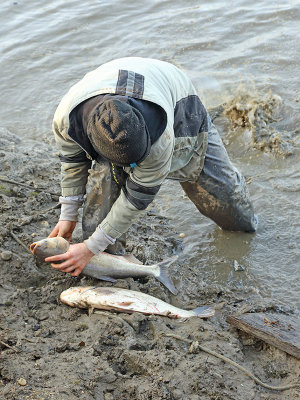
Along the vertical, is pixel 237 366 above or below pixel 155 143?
below

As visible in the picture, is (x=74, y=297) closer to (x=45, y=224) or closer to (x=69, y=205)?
(x=69, y=205)

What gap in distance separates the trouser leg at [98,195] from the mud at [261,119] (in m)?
3.36

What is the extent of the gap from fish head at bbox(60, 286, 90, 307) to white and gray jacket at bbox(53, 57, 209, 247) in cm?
57

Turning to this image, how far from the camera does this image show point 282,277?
4.99m

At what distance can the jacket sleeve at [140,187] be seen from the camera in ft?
11.5

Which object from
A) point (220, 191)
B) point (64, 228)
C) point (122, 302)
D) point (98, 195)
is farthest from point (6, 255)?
point (220, 191)

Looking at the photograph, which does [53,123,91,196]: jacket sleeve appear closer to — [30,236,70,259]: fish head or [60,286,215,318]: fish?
[30,236,70,259]: fish head

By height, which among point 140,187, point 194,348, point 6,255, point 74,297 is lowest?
point 194,348

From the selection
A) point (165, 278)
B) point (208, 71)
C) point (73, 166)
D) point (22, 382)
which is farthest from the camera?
point (208, 71)

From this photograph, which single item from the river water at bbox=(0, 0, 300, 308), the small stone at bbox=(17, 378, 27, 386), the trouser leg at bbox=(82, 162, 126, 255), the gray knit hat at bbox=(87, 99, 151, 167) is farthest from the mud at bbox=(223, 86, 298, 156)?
the small stone at bbox=(17, 378, 27, 386)

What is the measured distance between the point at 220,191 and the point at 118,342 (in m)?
1.96

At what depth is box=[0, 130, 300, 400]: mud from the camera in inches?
129

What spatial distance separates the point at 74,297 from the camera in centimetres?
409

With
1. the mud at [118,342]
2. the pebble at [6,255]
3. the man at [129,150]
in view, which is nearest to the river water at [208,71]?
the mud at [118,342]
